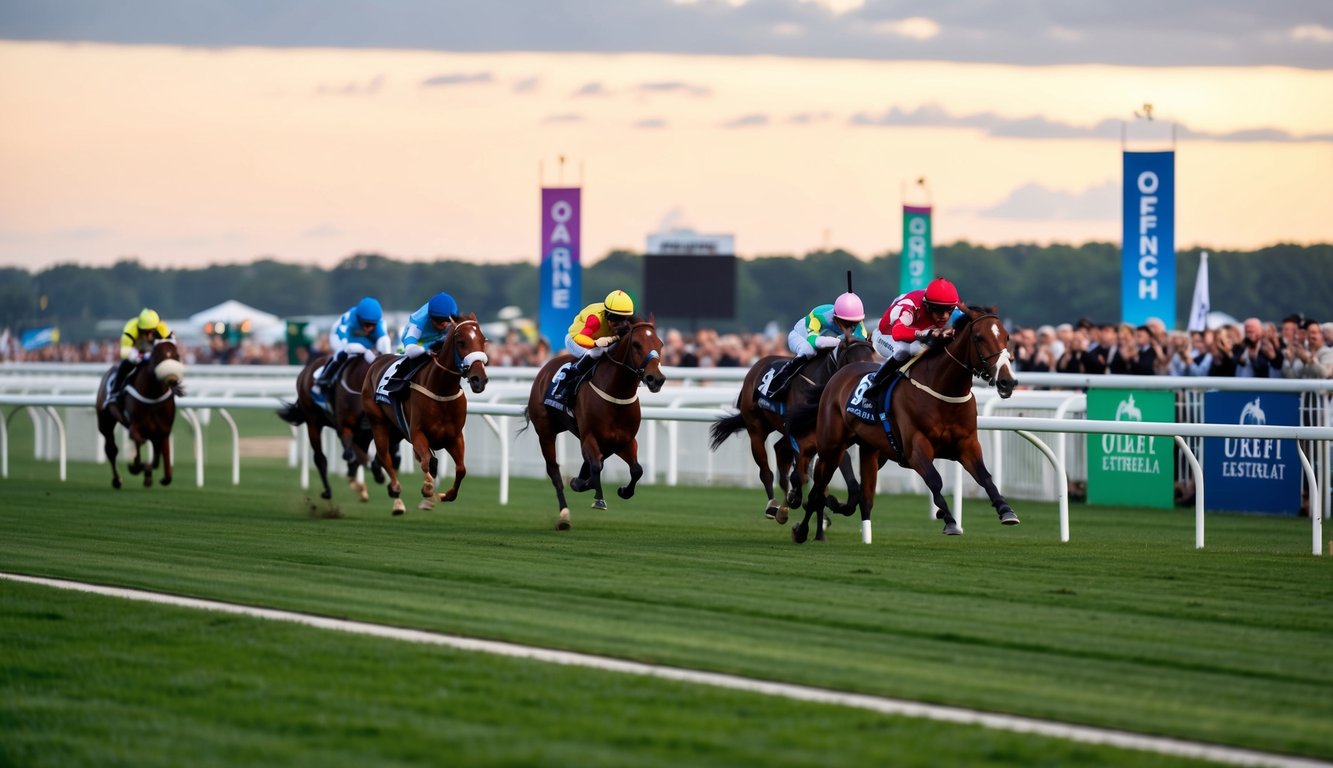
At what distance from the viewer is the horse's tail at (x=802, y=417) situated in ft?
39.0

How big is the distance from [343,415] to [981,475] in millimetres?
6557

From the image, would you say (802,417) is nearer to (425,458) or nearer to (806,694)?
(425,458)

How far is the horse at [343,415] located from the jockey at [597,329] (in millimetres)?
2539

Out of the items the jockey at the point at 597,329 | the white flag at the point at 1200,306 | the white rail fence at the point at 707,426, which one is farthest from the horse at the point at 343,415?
the white flag at the point at 1200,306

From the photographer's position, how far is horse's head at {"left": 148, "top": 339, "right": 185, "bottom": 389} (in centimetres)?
1598

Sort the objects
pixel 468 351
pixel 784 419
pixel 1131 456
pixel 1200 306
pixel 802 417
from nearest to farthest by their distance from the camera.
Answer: pixel 802 417 < pixel 784 419 < pixel 468 351 < pixel 1131 456 < pixel 1200 306

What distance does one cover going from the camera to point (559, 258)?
922 inches

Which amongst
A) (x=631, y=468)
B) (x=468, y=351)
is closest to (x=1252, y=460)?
(x=631, y=468)

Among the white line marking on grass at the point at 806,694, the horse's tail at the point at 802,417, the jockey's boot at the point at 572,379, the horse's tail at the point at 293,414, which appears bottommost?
the white line marking on grass at the point at 806,694

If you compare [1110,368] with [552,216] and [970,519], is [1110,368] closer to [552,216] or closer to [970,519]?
[970,519]

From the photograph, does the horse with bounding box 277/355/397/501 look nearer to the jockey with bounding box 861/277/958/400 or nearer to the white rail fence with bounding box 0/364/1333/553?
the white rail fence with bounding box 0/364/1333/553

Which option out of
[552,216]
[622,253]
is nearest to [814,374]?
[552,216]

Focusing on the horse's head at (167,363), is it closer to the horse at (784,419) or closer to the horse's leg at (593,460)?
the horse's leg at (593,460)

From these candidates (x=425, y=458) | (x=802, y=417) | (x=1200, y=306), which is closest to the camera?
(x=802, y=417)
